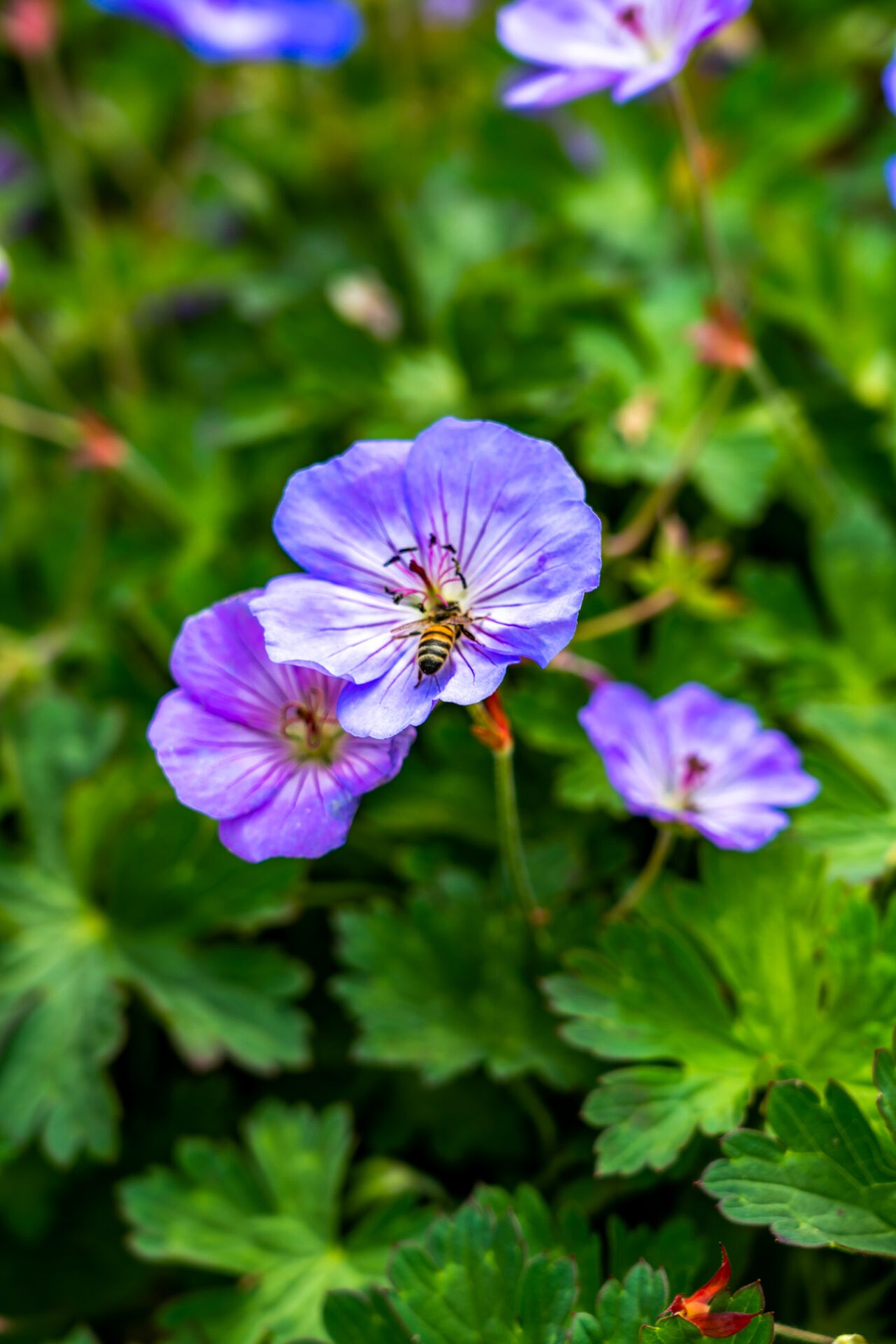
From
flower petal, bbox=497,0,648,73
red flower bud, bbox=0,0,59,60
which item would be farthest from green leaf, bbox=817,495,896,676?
A: red flower bud, bbox=0,0,59,60

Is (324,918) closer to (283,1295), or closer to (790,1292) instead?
(283,1295)

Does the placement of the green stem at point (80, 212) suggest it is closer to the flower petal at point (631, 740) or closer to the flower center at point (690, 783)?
the flower petal at point (631, 740)

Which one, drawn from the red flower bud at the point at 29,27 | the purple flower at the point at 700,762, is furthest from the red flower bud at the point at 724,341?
the red flower bud at the point at 29,27

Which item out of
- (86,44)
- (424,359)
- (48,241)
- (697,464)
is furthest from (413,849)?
(86,44)

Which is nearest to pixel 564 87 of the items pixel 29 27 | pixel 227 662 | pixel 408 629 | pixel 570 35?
pixel 570 35

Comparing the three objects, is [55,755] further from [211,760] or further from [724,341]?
[724,341]

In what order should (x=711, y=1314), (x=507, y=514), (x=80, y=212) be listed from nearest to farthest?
(x=711, y=1314) < (x=507, y=514) < (x=80, y=212)
